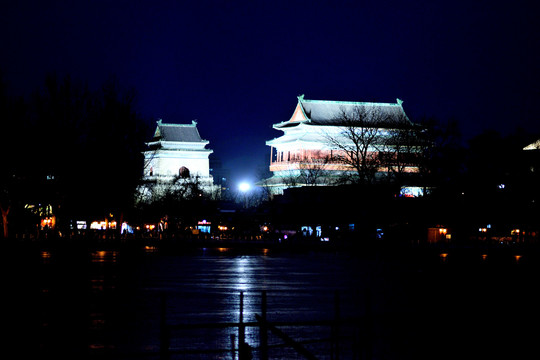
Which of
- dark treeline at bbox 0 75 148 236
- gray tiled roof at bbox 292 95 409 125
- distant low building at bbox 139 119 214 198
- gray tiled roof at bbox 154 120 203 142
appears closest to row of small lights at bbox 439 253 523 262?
dark treeline at bbox 0 75 148 236

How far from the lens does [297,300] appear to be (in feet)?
77.8

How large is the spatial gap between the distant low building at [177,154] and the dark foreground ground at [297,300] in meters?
64.6

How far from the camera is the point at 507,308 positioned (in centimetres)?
2166

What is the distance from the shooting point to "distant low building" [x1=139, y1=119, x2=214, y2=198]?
111938 millimetres

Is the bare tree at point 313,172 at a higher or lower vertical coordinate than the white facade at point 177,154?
lower

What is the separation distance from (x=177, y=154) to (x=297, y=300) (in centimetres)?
9163

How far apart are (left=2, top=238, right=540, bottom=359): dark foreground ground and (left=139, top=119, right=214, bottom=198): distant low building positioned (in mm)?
64559

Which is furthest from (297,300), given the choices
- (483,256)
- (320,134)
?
(320,134)

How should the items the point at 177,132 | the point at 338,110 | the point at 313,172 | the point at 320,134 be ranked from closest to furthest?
the point at 313,172 < the point at 320,134 < the point at 338,110 < the point at 177,132

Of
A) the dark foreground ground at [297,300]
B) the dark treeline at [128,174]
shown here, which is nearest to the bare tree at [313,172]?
the dark treeline at [128,174]

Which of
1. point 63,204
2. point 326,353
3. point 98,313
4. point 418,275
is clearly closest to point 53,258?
point 63,204

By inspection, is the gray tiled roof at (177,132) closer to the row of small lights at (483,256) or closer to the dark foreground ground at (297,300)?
the row of small lights at (483,256)

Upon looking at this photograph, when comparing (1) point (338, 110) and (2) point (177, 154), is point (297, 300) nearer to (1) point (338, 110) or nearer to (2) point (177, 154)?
(1) point (338, 110)

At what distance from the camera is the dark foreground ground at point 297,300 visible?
15406 mm
